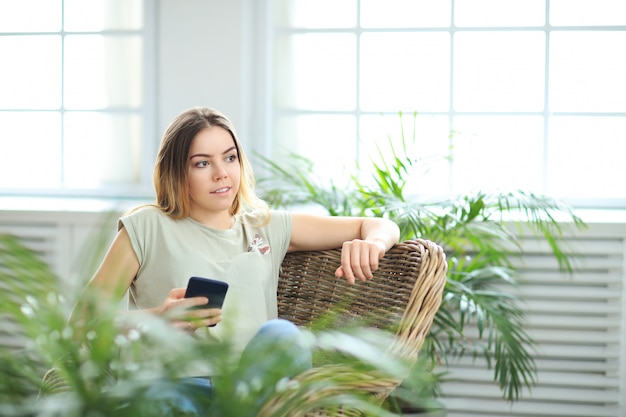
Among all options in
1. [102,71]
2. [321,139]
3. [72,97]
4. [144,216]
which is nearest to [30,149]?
[72,97]

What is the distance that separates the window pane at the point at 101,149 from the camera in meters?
3.33

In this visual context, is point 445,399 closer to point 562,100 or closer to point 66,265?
point 562,100

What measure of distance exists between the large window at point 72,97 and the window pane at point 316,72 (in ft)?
1.87

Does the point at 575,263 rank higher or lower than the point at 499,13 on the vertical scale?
lower

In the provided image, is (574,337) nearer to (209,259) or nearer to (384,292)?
(384,292)

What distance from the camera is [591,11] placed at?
9.86 feet

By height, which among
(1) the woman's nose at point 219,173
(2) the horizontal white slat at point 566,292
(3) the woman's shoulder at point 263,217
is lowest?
(2) the horizontal white slat at point 566,292

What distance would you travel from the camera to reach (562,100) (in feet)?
9.95

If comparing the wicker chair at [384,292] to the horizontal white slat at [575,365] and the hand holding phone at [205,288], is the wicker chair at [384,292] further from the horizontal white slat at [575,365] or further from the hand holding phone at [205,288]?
the horizontal white slat at [575,365]

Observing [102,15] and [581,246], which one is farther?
[102,15]

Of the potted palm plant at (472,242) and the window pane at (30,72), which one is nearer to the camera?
the potted palm plant at (472,242)

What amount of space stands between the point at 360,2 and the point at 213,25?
1.89 feet

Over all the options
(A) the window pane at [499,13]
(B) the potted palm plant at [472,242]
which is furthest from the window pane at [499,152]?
(A) the window pane at [499,13]

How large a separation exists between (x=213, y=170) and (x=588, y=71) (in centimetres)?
172
